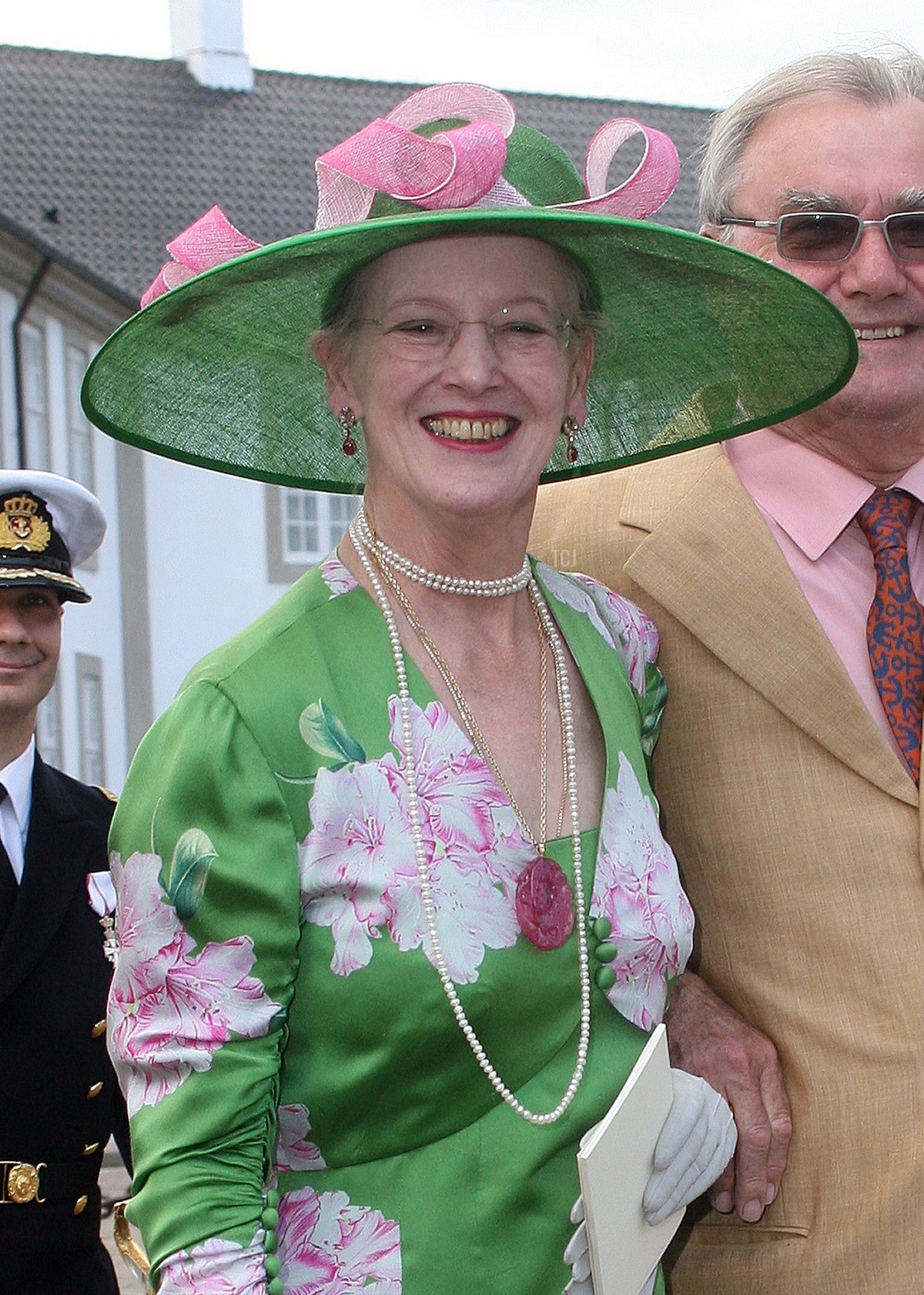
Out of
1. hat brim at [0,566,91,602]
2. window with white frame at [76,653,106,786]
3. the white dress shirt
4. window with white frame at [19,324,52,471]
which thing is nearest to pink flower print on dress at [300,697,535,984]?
the white dress shirt

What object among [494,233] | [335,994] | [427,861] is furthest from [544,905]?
[494,233]

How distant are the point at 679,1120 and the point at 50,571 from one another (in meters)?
2.42

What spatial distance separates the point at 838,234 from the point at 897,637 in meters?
0.62

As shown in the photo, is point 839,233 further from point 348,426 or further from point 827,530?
point 348,426

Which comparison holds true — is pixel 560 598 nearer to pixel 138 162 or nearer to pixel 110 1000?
pixel 110 1000

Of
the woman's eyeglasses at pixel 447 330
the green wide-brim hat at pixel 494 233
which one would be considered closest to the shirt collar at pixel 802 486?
the green wide-brim hat at pixel 494 233

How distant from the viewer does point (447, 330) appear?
7.41 ft

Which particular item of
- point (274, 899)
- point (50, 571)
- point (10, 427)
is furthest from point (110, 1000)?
point (10, 427)

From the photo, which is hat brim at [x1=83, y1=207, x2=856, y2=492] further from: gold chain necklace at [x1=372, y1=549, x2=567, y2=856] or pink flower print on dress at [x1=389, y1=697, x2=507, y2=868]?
pink flower print on dress at [x1=389, y1=697, x2=507, y2=868]

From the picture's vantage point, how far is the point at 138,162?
21781 mm

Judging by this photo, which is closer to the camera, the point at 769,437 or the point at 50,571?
the point at 769,437

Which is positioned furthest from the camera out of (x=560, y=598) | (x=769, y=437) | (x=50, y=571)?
(x=50, y=571)

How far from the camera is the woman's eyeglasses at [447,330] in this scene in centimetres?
225

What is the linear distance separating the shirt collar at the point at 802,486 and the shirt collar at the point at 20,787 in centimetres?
189
